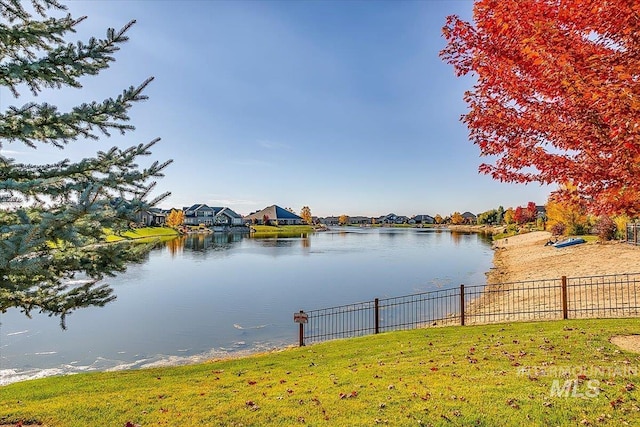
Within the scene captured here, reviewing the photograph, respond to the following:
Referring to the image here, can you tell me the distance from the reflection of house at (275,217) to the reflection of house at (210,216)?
1970cm

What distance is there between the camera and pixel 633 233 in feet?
97.8

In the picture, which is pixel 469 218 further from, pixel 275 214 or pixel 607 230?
pixel 607 230

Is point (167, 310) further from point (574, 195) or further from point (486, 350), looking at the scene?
point (574, 195)

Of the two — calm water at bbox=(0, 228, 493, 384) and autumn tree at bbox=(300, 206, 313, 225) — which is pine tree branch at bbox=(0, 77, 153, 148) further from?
autumn tree at bbox=(300, 206, 313, 225)

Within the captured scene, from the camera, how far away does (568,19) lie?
14.7ft

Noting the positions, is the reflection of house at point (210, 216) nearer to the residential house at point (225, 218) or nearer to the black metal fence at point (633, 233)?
the residential house at point (225, 218)

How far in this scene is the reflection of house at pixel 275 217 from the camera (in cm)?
14475

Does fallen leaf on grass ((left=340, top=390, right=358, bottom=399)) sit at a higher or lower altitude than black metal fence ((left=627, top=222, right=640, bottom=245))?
lower

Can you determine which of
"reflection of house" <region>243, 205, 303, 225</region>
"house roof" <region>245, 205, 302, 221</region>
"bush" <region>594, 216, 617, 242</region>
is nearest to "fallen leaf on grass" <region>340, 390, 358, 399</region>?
"bush" <region>594, 216, 617, 242</region>

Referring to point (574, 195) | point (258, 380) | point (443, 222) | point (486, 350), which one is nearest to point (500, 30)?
point (574, 195)

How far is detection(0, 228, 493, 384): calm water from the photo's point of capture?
13148 mm

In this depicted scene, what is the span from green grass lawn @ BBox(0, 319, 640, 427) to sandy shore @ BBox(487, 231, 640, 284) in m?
15.8

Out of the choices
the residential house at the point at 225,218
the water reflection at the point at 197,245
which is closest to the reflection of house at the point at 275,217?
the residential house at the point at 225,218

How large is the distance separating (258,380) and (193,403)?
1.60 meters
